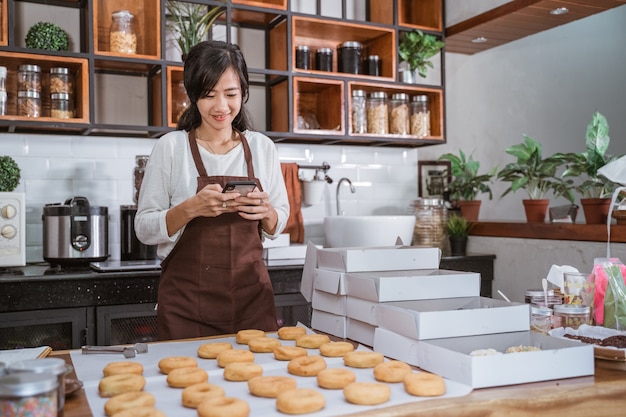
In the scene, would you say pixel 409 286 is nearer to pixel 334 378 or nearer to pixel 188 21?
pixel 334 378

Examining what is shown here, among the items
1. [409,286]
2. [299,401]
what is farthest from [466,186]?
[299,401]

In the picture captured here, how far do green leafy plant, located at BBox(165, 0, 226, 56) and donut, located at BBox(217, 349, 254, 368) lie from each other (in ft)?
7.75

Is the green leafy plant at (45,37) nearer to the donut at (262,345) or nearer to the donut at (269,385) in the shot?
the donut at (262,345)

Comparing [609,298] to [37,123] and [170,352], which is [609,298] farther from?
[37,123]

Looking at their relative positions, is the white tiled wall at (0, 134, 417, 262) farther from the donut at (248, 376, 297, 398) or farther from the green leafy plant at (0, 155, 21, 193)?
the donut at (248, 376, 297, 398)

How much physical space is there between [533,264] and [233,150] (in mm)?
2170

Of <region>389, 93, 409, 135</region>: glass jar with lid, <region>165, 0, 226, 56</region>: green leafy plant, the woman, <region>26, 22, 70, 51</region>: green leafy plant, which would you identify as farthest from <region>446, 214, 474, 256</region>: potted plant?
<region>26, 22, 70, 51</region>: green leafy plant

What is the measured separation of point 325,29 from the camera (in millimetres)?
3969

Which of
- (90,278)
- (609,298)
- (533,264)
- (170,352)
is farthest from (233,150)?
(533,264)

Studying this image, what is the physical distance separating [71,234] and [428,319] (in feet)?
7.35

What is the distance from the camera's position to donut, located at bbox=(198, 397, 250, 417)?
112 centimetres

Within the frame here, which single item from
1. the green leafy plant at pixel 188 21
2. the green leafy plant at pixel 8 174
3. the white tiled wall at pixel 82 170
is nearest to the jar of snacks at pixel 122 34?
the green leafy plant at pixel 188 21

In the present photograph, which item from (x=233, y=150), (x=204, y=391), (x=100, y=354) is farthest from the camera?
(x=233, y=150)

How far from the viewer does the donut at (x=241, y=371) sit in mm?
1380
